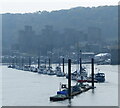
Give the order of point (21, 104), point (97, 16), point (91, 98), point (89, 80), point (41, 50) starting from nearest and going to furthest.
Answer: point (21, 104), point (91, 98), point (89, 80), point (41, 50), point (97, 16)

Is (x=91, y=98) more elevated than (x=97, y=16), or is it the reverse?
(x=97, y=16)

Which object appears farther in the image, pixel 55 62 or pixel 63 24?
pixel 63 24

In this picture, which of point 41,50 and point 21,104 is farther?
point 41,50

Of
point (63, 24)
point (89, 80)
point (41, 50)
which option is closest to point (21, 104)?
point (89, 80)

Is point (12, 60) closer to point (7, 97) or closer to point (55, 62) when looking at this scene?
point (55, 62)

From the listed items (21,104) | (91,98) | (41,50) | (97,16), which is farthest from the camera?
(97,16)

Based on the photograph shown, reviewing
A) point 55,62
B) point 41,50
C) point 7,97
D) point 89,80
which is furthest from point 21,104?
point 41,50

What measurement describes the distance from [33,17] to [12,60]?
83.0 feet

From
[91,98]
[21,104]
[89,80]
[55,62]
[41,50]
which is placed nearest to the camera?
[21,104]

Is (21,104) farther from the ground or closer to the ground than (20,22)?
closer to the ground

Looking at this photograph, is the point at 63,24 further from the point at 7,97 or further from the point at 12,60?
the point at 7,97

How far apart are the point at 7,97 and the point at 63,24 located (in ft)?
266

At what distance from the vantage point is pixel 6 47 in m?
106

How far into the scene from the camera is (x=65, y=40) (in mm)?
101812
